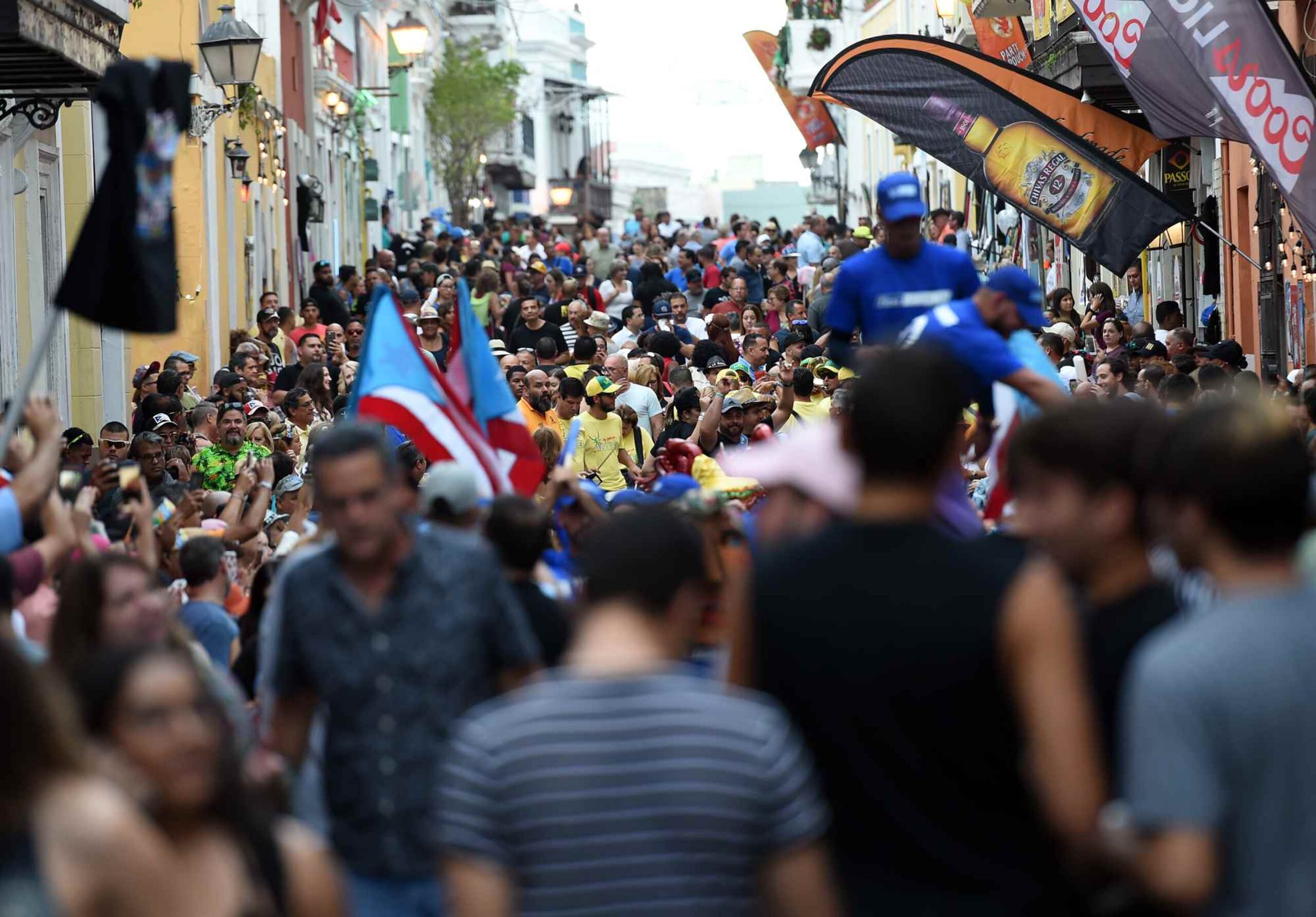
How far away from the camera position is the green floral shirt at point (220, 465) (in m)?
13.6

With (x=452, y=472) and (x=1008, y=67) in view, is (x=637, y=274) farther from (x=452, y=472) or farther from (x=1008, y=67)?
(x=452, y=472)

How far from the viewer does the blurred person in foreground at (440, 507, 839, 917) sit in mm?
3754

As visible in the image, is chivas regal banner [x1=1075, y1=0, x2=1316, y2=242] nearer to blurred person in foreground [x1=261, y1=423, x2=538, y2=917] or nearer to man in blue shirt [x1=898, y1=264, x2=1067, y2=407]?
man in blue shirt [x1=898, y1=264, x2=1067, y2=407]

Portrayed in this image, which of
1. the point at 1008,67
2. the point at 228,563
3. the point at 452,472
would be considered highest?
the point at 1008,67

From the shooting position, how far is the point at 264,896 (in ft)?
13.1

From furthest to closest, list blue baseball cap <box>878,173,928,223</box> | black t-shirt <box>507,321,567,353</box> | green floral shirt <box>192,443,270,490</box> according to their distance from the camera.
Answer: black t-shirt <box>507,321,567,353</box> < green floral shirt <box>192,443,270,490</box> < blue baseball cap <box>878,173,928,223</box>

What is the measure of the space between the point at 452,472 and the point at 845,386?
6.55 meters

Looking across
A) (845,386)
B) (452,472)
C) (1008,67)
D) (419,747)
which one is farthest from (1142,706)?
(1008,67)

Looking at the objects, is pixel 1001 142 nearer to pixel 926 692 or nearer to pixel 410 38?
pixel 926 692

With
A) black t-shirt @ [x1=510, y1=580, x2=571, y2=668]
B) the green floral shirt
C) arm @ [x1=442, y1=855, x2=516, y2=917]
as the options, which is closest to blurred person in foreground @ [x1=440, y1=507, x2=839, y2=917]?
arm @ [x1=442, y1=855, x2=516, y2=917]

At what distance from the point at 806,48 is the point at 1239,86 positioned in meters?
53.7

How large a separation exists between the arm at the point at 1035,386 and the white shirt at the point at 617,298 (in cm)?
1945

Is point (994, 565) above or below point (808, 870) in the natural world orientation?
above

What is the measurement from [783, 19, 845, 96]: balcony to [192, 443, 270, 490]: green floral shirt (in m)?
50.3
